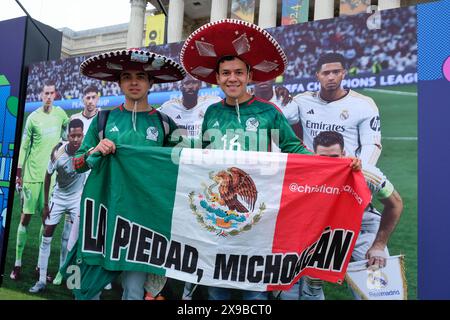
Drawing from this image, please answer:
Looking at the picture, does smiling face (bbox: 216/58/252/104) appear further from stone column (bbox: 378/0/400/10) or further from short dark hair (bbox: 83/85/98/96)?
stone column (bbox: 378/0/400/10)

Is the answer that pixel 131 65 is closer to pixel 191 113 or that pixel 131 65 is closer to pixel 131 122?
pixel 131 122

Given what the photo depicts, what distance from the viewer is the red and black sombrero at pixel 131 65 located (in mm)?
3151

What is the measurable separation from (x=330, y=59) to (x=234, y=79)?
1106 millimetres

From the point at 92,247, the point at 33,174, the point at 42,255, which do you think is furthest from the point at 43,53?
the point at 92,247

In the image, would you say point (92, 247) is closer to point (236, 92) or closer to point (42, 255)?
point (236, 92)

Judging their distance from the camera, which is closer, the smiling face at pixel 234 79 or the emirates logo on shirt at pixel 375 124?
the smiling face at pixel 234 79

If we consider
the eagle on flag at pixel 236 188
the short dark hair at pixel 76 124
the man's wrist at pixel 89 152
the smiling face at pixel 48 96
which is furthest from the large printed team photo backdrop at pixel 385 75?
the smiling face at pixel 48 96

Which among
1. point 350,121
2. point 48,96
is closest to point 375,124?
point 350,121

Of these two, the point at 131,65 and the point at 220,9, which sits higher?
the point at 220,9

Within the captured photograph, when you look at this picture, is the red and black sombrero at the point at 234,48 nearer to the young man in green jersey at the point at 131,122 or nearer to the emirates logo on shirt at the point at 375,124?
the young man in green jersey at the point at 131,122

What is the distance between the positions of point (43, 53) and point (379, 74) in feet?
Answer: 14.3

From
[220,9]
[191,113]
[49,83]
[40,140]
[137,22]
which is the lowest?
[40,140]

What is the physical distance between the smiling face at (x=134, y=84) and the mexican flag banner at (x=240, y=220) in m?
0.56

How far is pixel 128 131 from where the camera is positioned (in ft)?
10.3
